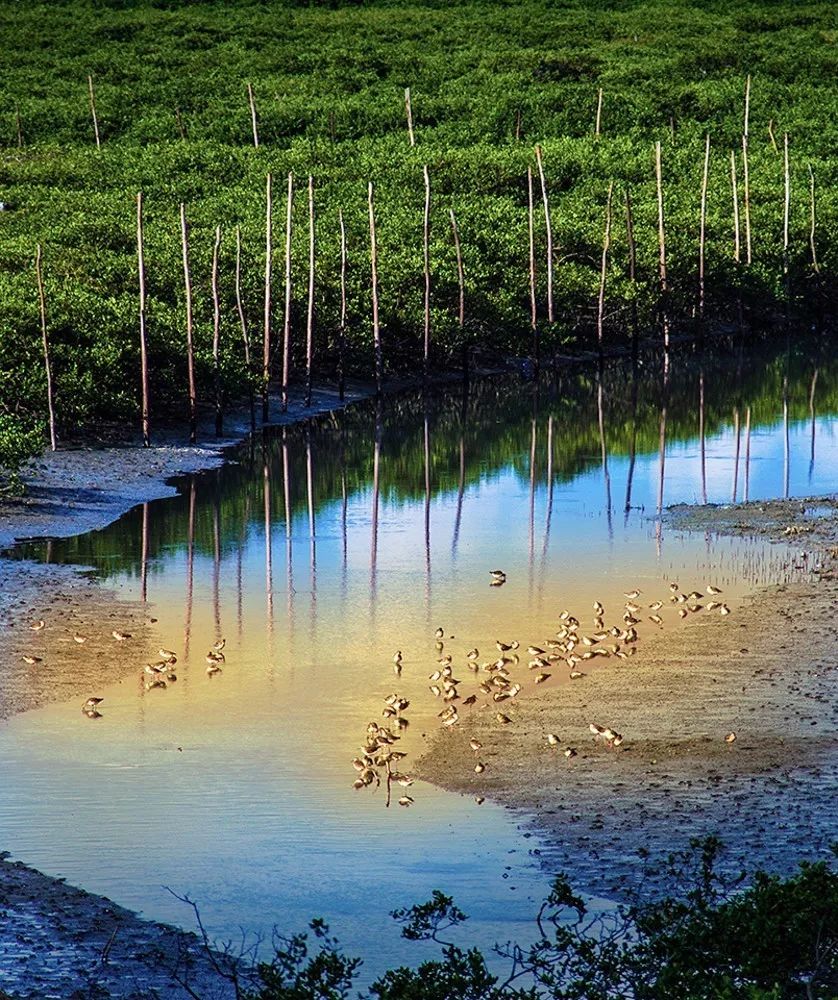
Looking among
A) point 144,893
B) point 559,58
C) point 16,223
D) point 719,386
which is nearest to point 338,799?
point 144,893

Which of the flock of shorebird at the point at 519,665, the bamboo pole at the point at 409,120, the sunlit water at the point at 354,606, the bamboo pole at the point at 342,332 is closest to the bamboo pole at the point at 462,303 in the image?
the sunlit water at the point at 354,606

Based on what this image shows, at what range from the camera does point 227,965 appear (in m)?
9.33

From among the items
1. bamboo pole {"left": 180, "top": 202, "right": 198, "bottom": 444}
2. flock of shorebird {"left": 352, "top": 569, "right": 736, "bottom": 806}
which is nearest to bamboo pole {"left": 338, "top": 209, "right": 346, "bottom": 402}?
bamboo pole {"left": 180, "top": 202, "right": 198, "bottom": 444}

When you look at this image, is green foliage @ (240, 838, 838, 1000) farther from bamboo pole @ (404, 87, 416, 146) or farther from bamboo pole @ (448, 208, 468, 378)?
bamboo pole @ (404, 87, 416, 146)

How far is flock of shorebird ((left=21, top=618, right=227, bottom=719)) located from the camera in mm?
15203

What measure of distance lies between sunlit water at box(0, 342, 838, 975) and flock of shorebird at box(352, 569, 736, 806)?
0.54ft

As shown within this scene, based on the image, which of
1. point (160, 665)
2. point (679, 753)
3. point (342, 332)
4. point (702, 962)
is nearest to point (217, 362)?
point (342, 332)

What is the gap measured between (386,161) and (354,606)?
41.3 m

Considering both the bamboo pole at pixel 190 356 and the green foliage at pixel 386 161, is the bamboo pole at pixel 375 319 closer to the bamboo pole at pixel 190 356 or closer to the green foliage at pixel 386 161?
the green foliage at pixel 386 161

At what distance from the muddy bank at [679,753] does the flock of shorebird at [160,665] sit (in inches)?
116

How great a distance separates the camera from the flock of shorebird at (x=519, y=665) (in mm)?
12883

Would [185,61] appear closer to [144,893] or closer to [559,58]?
[559,58]

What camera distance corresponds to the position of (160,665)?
15766 mm

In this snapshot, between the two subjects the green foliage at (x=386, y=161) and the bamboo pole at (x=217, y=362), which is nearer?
the bamboo pole at (x=217, y=362)
